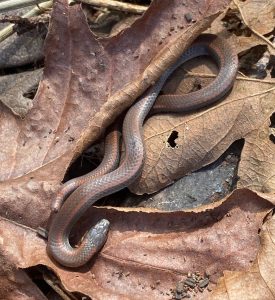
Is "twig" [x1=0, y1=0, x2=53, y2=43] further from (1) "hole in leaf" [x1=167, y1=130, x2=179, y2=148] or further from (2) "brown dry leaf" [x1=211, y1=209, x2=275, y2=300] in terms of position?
(2) "brown dry leaf" [x1=211, y1=209, x2=275, y2=300]

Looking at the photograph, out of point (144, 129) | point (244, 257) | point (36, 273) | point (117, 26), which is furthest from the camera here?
point (117, 26)

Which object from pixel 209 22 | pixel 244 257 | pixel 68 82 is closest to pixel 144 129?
pixel 68 82

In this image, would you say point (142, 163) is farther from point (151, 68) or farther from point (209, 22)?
point (209, 22)

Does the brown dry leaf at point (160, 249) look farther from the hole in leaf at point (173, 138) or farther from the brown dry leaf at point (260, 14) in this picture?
the brown dry leaf at point (260, 14)

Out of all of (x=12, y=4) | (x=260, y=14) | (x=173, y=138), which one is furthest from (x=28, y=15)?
(x=260, y=14)

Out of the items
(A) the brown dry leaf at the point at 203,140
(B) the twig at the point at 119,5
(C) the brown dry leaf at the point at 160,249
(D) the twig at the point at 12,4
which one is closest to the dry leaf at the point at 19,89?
(D) the twig at the point at 12,4

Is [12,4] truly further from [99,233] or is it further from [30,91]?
[99,233]

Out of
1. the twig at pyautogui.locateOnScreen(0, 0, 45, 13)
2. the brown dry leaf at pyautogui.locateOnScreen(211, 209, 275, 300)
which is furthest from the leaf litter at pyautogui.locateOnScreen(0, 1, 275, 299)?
the twig at pyautogui.locateOnScreen(0, 0, 45, 13)
